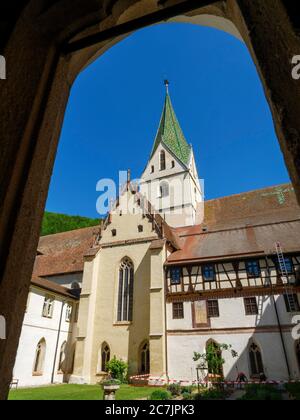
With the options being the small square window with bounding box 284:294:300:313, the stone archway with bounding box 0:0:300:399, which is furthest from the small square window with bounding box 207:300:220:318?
the stone archway with bounding box 0:0:300:399

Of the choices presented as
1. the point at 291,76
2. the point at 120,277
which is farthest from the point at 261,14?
the point at 120,277

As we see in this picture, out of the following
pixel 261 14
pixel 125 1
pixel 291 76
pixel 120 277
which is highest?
pixel 120 277

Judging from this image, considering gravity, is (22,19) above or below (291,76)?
above

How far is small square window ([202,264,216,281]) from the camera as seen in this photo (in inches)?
787

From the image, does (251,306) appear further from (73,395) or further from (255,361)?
(73,395)

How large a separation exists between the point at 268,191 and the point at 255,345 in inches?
696

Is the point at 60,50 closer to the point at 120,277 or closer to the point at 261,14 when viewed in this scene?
the point at 261,14

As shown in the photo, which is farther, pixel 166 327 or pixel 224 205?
pixel 224 205

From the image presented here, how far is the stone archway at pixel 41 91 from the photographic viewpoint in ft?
4.41

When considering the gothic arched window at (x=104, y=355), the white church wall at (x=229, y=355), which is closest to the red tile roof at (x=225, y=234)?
the white church wall at (x=229, y=355)

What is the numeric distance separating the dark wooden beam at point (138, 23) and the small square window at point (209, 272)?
1951cm

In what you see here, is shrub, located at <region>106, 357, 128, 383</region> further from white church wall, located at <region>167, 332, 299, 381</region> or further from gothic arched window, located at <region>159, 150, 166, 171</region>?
gothic arched window, located at <region>159, 150, 166, 171</region>

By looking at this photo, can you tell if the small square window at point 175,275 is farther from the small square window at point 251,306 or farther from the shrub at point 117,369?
the shrub at point 117,369
